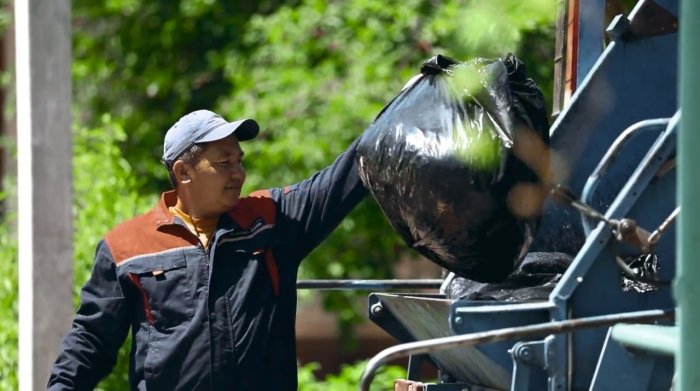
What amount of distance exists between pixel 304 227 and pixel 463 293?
53 centimetres

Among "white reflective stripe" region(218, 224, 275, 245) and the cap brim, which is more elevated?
the cap brim

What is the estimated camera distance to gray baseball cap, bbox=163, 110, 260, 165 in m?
4.04

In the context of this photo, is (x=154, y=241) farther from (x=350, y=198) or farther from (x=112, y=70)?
(x=112, y=70)

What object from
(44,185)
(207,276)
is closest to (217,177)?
(207,276)

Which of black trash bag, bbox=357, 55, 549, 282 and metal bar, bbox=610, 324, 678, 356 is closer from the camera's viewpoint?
metal bar, bbox=610, 324, 678, 356

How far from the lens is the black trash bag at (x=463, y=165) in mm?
3453

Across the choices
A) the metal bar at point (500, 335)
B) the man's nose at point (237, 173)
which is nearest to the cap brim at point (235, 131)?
the man's nose at point (237, 173)

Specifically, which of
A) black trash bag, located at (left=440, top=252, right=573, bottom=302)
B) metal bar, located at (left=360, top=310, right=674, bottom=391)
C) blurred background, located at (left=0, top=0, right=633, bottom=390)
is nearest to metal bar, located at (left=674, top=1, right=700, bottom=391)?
metal bar, located at (left=360, top=310, right=674, bottom=391)

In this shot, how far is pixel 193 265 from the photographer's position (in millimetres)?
3980

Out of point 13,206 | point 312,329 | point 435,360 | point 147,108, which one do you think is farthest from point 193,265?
point 312,329

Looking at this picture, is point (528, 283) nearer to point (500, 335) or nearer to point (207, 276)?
point (500, 335)

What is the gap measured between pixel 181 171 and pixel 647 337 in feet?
5.70

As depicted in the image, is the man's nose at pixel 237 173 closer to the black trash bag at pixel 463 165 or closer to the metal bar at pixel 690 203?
the black trash bag at pixel 463 165

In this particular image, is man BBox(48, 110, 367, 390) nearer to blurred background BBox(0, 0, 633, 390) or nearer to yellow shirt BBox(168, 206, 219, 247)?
yellow shirt BBox(168, 206, 219, 247)
